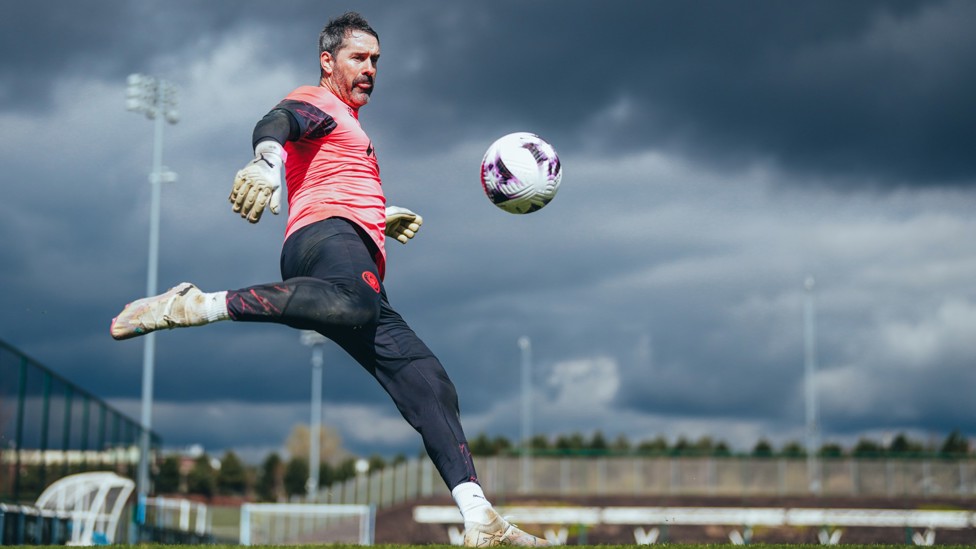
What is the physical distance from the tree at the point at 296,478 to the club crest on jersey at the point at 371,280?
329 ft

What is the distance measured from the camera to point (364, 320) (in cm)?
551

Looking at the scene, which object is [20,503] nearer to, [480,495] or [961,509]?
[480,495]

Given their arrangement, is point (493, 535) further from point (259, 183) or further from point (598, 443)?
point (598, 443)

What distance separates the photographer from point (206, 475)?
99375mm

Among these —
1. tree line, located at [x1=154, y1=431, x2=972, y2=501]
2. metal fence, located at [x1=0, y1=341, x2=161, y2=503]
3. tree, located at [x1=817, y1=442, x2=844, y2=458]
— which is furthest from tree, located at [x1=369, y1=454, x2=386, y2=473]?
metal fence, located at [x1=0, y1=341, x2=161, y2=503]

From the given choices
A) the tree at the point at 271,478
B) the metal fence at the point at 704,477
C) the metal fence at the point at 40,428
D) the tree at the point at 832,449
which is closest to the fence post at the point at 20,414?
the metal fence at the point at 40,428

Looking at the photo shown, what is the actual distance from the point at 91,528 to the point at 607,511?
2868 centimetres

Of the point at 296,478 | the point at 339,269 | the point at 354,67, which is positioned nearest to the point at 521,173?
the point at 354,67

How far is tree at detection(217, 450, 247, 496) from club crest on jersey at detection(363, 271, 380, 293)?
335 ft

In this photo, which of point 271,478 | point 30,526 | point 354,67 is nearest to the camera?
point 354,67

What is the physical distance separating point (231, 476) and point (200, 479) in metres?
6.27

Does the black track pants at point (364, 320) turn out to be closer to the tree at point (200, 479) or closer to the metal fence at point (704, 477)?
the metal fence at point (704, 477)

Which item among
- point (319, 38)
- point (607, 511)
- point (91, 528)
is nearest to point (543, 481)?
point (607, 511)

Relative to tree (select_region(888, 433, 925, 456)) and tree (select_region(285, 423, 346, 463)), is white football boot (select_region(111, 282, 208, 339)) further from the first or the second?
tree (select_region(285, 423, 346, 463))
